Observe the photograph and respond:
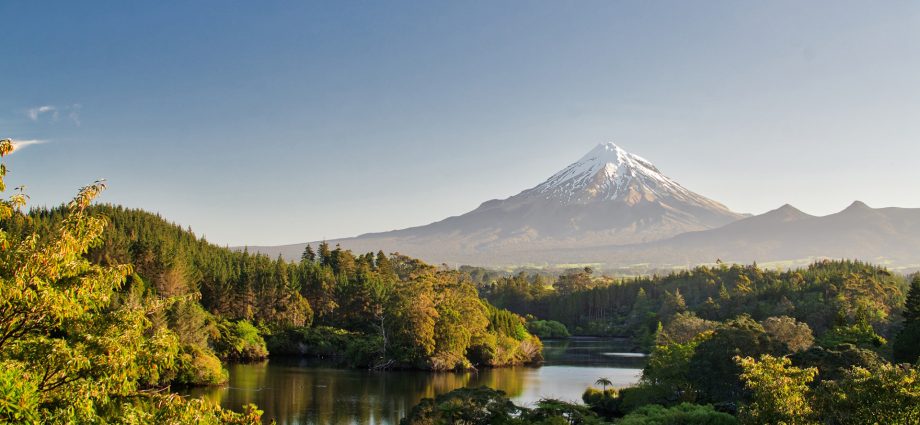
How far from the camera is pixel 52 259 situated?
7266 mm

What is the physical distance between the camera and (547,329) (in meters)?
81.2

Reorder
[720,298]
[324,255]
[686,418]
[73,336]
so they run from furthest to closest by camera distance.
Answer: [324,255] → [720,298] → [686,418] → [73,336]

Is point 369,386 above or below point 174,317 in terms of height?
below

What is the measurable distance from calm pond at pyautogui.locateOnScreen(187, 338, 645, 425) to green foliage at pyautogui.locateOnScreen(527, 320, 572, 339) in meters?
23.8

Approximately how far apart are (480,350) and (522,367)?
10.6 ft

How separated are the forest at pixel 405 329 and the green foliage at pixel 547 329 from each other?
23cm

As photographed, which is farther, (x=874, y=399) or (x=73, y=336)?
(x=874, y=399)

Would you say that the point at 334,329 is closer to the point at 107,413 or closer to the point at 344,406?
the point at 344,406

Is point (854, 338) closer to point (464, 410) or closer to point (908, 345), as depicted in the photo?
point (908, 345)

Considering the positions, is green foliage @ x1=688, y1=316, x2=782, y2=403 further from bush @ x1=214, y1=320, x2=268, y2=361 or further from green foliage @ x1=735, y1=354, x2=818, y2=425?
bush @ x1=214, y1=320, x2=268, y2=361

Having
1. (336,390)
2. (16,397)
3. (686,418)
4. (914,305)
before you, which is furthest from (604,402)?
(16,397)

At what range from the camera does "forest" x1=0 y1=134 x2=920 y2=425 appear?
24.0ft

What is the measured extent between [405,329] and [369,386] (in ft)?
29.8

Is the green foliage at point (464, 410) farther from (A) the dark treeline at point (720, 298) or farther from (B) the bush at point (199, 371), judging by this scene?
(A) the dark treeline at point (720, 298)
